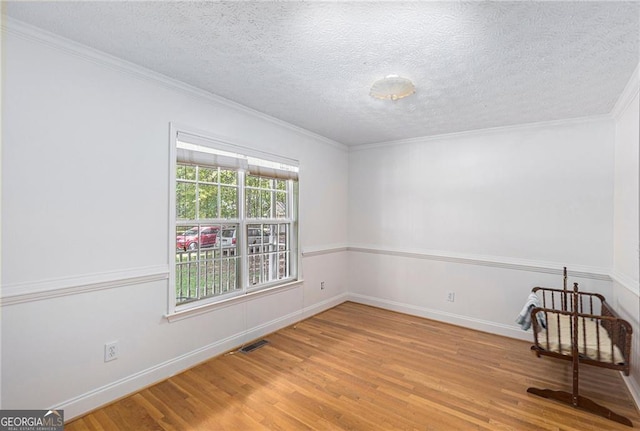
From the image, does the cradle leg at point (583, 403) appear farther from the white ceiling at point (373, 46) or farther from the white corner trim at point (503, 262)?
the white ceiling at point (373, 46)

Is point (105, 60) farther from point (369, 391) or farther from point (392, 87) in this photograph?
point (369, 391)

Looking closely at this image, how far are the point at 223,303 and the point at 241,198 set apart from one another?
1097 mm

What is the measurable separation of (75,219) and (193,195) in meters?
0.92

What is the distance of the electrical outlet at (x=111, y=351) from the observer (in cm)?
215

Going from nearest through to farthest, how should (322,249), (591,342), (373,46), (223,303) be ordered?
(373,46) → (591,342) → (223,303) → (322,249)

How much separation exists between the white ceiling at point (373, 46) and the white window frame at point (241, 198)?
18.9 inches

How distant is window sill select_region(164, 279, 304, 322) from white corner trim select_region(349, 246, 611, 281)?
5.28 feet

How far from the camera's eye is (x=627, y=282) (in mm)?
2473

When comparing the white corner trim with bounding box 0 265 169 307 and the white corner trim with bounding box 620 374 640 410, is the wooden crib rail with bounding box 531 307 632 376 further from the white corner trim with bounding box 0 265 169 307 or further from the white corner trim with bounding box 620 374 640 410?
the white corner trim with bounding box 0 265 169 307

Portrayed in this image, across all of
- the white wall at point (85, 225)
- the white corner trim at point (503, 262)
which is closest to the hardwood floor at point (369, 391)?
the white wall at point (85, 225)

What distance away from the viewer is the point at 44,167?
6.18ft

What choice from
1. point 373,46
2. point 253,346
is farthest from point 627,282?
point 253,346

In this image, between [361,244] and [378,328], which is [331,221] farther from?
[378,328]

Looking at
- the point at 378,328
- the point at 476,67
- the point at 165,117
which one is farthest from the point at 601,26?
the point at 378,328
